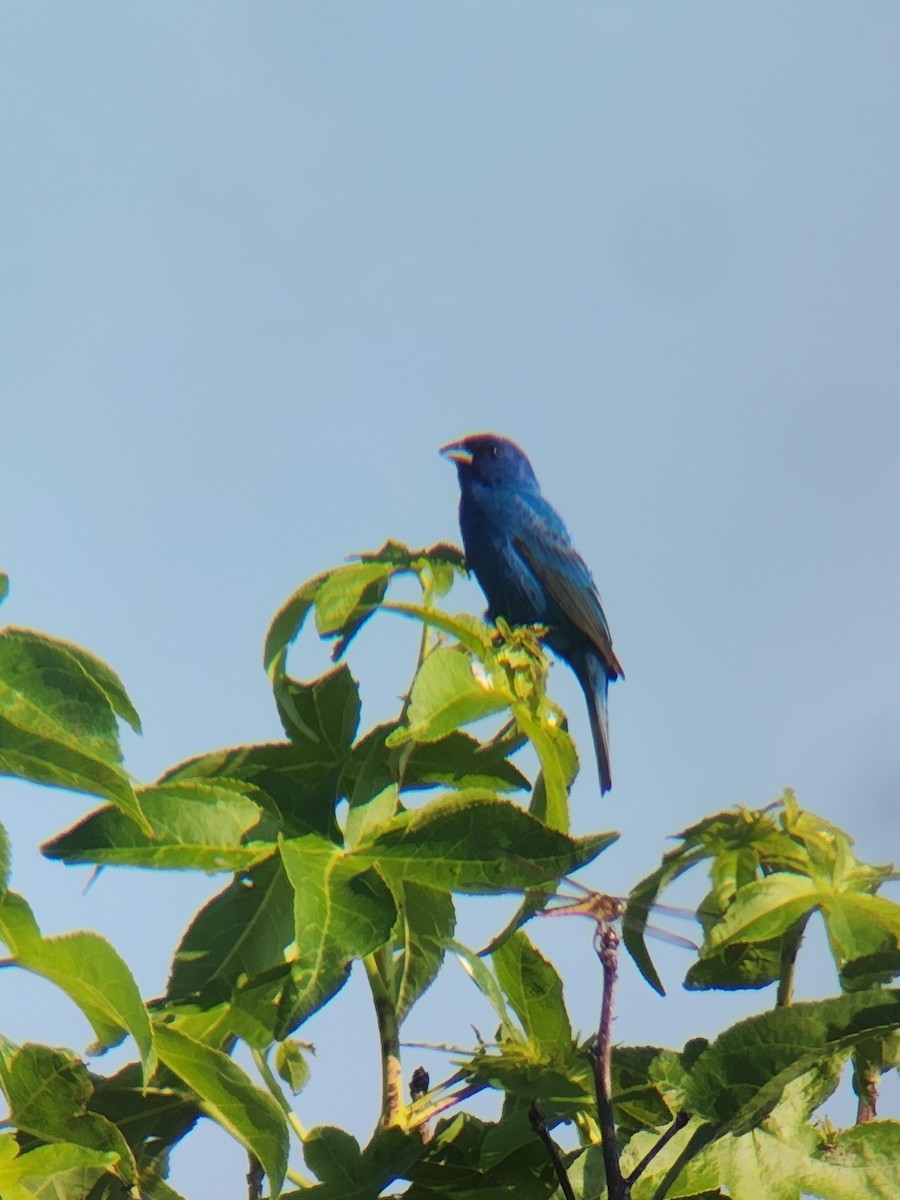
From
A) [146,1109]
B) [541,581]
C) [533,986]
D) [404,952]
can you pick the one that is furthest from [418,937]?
[541,581]

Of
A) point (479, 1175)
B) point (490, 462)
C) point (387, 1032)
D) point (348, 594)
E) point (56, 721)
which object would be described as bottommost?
point (479, 1175)

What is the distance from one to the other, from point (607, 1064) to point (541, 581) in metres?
7.43

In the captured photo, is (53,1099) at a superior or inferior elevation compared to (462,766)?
inferior

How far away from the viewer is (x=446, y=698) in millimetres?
2449

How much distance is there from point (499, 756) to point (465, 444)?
7.85 m

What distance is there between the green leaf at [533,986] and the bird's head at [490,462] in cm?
746

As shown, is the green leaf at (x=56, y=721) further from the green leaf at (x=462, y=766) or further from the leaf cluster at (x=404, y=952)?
the green leaf at (x=462, y=766)

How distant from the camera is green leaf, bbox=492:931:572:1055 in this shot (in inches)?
99.7

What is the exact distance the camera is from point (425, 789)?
2695 millimetres

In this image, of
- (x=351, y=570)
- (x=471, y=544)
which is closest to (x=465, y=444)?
(x=471, y=544)

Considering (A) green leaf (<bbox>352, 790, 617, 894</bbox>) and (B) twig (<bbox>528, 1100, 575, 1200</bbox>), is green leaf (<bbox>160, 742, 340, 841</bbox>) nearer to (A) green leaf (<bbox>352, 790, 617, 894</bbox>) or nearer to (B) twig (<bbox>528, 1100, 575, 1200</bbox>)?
(A) green leaf (<bbox>352, 790, 617, 894</bbox>)

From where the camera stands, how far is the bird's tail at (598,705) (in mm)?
8773

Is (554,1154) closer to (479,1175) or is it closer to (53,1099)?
(479,1175)

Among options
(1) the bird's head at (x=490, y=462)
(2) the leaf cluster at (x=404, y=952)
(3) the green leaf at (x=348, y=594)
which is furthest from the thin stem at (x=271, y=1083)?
(1) the bird's head at (x=490, y=462)
